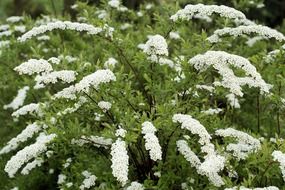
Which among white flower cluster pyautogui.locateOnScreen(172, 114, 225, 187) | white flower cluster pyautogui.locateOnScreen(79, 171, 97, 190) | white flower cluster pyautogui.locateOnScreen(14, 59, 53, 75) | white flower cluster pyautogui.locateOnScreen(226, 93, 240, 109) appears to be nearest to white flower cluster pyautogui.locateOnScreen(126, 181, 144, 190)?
white flower cluster pyautogui.locateOnScreen(79, 171, 97, 190)

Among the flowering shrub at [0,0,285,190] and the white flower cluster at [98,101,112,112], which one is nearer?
the flowering shrub at [0,0,285,190]

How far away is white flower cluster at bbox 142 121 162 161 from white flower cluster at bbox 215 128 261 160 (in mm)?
805

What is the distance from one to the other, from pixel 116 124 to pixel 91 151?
0.80m

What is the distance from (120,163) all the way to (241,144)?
53.5 inches

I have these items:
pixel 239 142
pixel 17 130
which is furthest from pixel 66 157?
pixel 239 142

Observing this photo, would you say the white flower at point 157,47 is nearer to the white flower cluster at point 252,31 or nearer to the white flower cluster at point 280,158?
the white flower cluster at point 252,31

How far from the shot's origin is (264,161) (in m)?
3.84

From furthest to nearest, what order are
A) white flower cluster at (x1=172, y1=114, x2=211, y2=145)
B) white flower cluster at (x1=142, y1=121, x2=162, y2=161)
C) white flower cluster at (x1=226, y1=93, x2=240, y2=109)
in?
white flower cluster at (x1=226, y1=93, x2=240, y2=109)
white flower cluster at (x1=172, y1=114, x2=211, y2=145)
white flower cluster at (x1=142, y1=121, x2=162, y2=161)

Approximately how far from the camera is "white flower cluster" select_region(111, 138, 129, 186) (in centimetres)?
350

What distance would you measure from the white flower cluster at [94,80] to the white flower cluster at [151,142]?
489 millimetres

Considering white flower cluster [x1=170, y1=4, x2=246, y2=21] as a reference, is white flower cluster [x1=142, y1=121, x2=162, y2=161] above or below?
below

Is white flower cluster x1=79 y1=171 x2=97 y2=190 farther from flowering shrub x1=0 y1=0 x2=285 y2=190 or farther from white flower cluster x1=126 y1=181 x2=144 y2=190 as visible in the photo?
white flower cluster x1=126 y1=181 x2=144 y2=190

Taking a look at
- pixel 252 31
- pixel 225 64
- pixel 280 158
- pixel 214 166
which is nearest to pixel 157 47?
pixel 225 64

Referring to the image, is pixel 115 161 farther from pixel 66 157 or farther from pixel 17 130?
pixel 17 130
